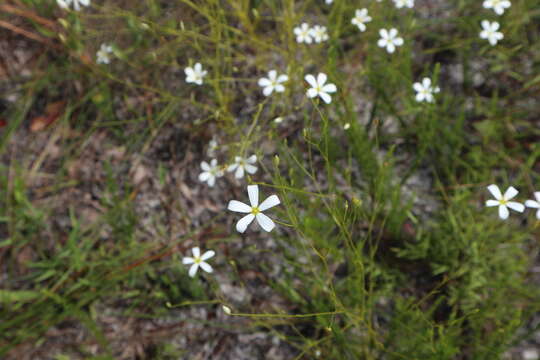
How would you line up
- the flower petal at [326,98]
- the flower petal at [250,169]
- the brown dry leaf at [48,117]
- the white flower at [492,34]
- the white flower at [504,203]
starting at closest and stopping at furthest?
the white flower at [504,203]
the flower petal at [326,98]
the flower petal at [250,169]
the white flower at [492,34]
the brown dry leaf at [48,117]

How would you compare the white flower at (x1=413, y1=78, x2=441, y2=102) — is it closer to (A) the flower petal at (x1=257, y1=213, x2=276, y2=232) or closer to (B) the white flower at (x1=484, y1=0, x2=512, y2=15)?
(B) the white flower at (x1=484, y1=0, x2=512, y2=15)

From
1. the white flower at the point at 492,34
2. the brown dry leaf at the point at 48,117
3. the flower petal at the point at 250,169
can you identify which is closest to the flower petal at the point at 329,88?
the flower petal at the point at 250,169

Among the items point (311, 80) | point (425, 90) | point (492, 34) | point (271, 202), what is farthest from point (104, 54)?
point (492, 34)

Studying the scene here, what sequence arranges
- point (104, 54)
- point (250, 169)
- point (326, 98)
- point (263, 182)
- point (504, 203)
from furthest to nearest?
point (104, 54) < point (263, 182) < point (250, 169) < point (326, 98) < point (504, 203)

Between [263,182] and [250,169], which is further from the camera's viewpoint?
[263,182]

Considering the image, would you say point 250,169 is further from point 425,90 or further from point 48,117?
point 48,117

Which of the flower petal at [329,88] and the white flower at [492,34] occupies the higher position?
the white flower at [492,34]

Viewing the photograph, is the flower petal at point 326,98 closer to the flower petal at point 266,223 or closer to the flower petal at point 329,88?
the flower petal at point 329,88

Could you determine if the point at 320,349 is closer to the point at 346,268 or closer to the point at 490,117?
the point at 346,268
